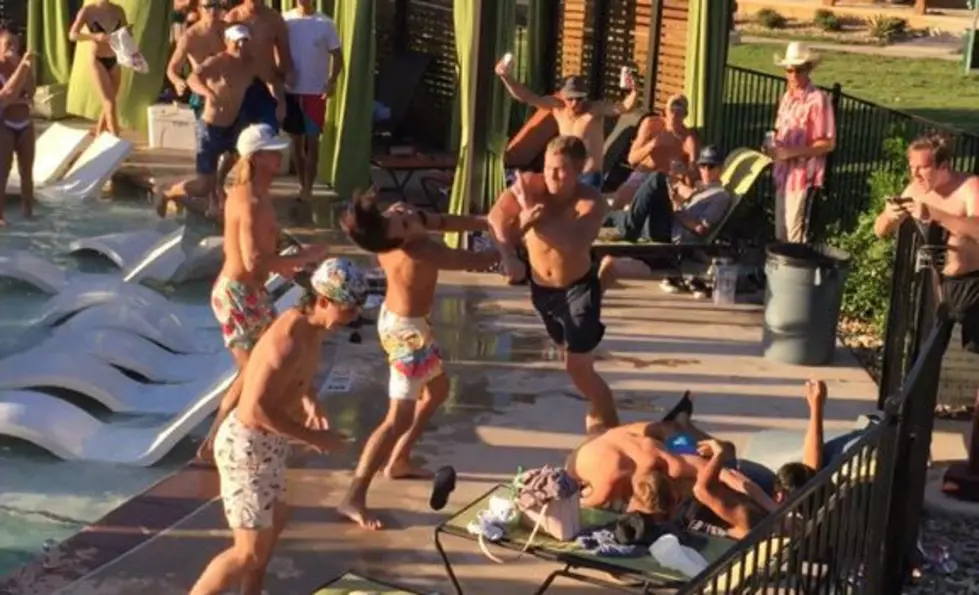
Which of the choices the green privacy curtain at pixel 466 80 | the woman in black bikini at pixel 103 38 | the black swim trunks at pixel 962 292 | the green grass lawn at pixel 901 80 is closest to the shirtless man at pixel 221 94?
the green privacy curtain at pixel 466 80

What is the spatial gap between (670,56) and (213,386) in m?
7.61

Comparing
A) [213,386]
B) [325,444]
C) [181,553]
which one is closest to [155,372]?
[213,386]

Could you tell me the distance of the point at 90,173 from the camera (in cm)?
1413

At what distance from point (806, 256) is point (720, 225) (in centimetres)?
203

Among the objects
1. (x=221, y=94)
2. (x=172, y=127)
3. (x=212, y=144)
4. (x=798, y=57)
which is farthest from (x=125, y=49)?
(x=798, y=57)

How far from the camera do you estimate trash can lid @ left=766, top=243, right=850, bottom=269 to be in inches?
393

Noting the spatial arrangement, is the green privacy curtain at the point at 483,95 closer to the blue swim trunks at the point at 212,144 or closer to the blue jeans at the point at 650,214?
the blue jeans at the point at 650,214

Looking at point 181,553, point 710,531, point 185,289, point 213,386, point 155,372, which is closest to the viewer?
point 710,531

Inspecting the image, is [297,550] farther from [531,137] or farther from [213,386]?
[531,137]

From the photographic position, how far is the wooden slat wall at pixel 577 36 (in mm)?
16656

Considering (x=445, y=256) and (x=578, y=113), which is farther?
(x=578, y=113)

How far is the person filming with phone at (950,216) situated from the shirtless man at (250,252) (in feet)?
10.5

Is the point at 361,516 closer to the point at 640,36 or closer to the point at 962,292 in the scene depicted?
the point at 962,292

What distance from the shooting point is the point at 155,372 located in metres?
9.61
